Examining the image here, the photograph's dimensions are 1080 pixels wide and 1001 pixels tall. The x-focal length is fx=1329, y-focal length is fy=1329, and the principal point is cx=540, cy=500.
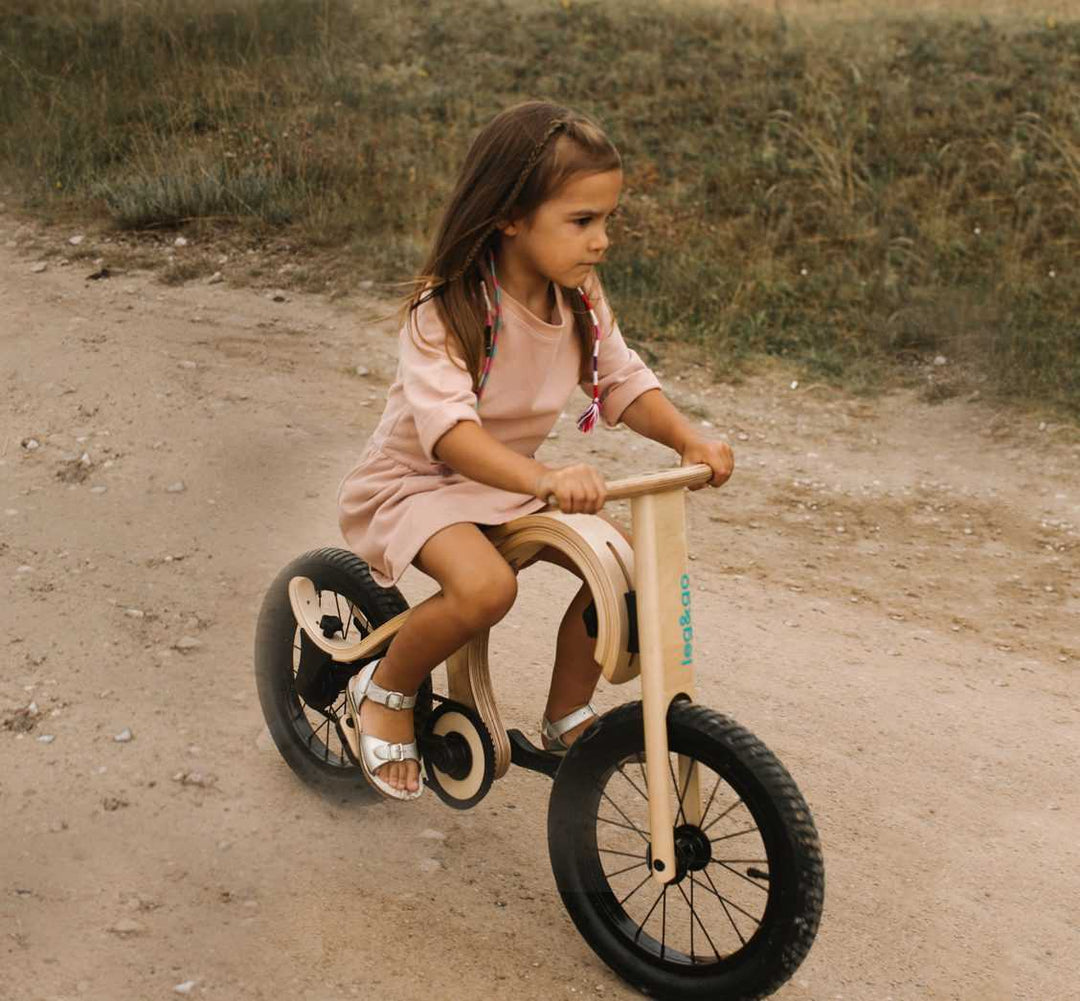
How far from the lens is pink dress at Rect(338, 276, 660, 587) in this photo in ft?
8.59

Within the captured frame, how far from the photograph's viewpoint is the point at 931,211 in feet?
27.6

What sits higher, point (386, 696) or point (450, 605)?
point (450, 605)

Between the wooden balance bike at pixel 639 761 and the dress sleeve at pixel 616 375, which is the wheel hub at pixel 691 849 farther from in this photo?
the dress sleeve at pixel 616 375

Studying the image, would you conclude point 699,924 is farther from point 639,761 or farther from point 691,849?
point 639,761

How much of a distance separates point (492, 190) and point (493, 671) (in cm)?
176

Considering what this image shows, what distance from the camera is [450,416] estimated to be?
2529mm

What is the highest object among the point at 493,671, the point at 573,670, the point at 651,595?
the point at 651,595

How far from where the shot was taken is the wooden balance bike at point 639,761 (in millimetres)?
2400

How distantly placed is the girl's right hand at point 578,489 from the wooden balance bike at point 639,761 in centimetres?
8

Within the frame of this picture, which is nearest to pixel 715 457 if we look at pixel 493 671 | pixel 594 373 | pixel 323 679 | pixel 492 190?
pixel 594 373

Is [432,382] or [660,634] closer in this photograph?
[660,634]

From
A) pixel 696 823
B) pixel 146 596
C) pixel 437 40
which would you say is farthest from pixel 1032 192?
pixel 696 823

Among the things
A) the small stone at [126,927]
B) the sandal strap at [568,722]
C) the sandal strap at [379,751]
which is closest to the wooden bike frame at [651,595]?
the sandal strap at [568,722]

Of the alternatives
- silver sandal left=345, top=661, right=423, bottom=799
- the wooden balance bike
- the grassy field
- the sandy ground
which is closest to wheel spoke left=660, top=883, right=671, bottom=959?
the wooden balance bike
